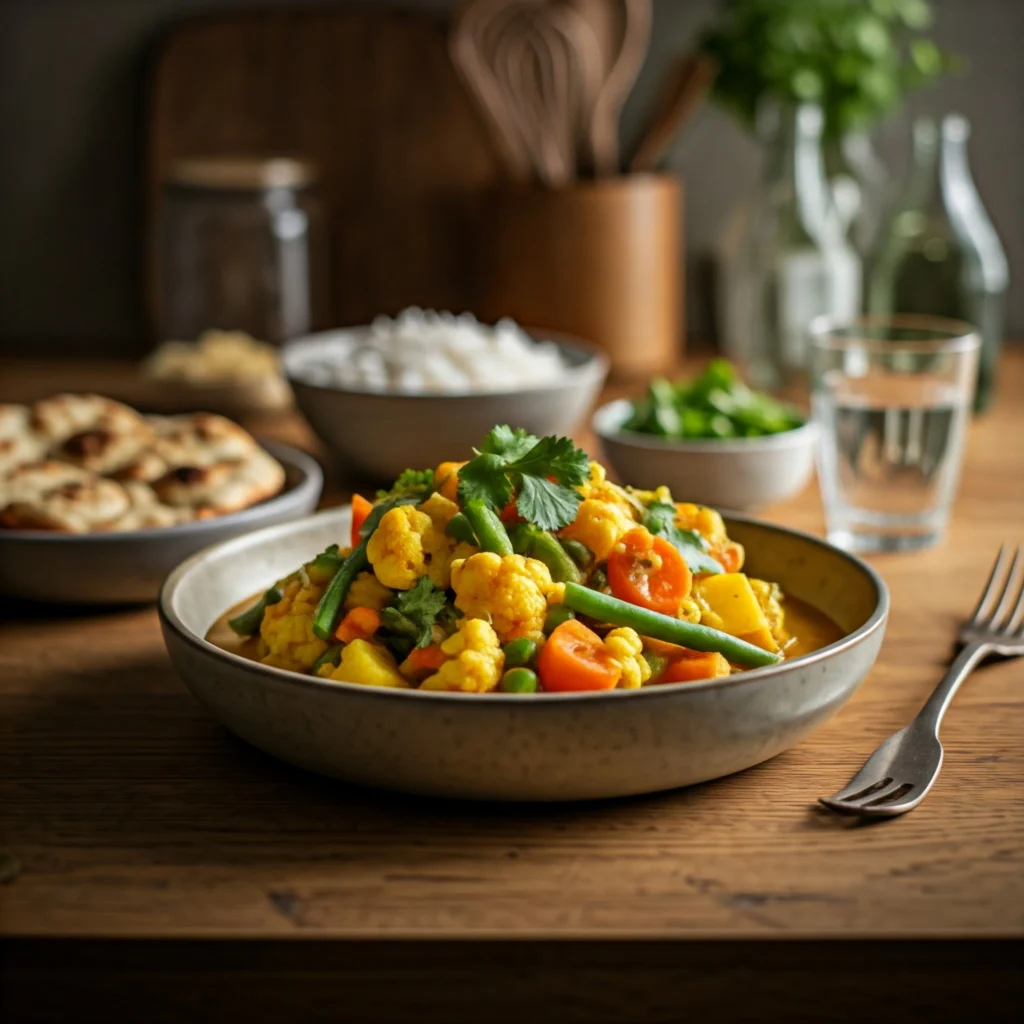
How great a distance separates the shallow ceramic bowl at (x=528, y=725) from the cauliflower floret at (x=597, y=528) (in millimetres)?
216

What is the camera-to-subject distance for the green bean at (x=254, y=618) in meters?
1.33

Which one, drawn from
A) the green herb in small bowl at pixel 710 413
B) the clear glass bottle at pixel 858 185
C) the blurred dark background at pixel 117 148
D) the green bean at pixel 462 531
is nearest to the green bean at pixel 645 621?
the green bean at pixel 462 531

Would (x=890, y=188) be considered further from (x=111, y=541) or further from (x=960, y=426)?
(x=111, y=541)

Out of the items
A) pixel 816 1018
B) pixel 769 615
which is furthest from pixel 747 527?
pixel 816 1018

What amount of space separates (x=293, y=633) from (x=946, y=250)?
6.11ft

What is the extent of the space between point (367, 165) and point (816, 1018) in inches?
109

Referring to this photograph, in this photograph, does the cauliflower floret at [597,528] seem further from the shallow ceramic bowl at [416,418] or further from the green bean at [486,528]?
the shallow ceramic bowl at [416,418]

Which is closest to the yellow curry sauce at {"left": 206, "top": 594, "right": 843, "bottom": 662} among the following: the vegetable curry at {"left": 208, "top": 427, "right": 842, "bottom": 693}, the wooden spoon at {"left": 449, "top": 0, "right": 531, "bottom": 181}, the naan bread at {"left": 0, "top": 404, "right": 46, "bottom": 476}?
the vegetable curry at {"left": 208, "top": 427, "right": 842, "bottom": 693}

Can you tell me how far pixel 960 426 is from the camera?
189cm

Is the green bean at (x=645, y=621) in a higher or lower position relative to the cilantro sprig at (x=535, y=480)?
lower

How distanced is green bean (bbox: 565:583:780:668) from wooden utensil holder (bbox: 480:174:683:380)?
1.86m

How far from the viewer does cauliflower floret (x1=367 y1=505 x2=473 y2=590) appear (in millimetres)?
1179

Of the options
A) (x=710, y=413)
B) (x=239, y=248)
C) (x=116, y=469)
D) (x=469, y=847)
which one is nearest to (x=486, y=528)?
(x=469, y=847)

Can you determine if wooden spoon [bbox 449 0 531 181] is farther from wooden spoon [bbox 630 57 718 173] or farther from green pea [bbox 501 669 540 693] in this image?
green pea [bbox 501 669 540 693]
